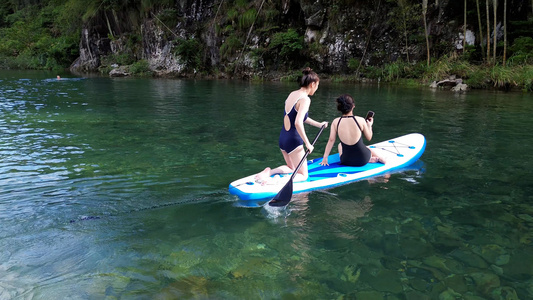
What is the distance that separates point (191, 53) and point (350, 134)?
25.9 meters

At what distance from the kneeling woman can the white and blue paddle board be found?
0.12 m

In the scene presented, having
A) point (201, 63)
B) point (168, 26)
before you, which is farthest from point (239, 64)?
point (168, 26)

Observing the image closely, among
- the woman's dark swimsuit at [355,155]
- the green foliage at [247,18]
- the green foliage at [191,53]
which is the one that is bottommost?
the woman's dark swimsuit at [355,155]

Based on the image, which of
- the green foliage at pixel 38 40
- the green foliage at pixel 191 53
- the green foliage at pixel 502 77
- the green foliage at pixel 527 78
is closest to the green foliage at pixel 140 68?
the green foliage at pixel 191 53

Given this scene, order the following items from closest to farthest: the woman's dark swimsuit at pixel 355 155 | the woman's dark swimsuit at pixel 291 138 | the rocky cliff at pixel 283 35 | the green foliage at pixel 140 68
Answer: the woman's dark swimsuit at pixel 291 138
the woman's dark swimsuit at pixel 355 155
the rocky cliff at pixel 283 35
the green foliage at pixel 140 68

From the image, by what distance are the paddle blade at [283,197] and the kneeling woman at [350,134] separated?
115 centimetres

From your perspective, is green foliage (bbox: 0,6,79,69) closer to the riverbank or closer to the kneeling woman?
the riverbank

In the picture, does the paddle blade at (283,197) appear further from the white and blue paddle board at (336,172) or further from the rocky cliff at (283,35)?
the rocky cliff at (283,35)

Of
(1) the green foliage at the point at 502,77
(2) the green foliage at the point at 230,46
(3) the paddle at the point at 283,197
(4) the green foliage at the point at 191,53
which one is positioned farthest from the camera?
(4) the green foliage at the point at 191,53

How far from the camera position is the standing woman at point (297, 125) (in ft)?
14.4

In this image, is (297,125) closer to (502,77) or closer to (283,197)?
(283,197)

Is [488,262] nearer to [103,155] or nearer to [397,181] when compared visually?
[397,181]

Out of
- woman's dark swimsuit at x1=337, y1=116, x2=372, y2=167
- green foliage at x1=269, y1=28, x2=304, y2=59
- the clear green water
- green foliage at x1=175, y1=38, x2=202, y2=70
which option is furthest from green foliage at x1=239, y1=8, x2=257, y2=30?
woman's dark swimsuit at x1=337, y1=116, x2=372, y2=167

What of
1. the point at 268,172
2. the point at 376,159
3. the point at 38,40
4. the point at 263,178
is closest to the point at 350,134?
the point at 376,159
